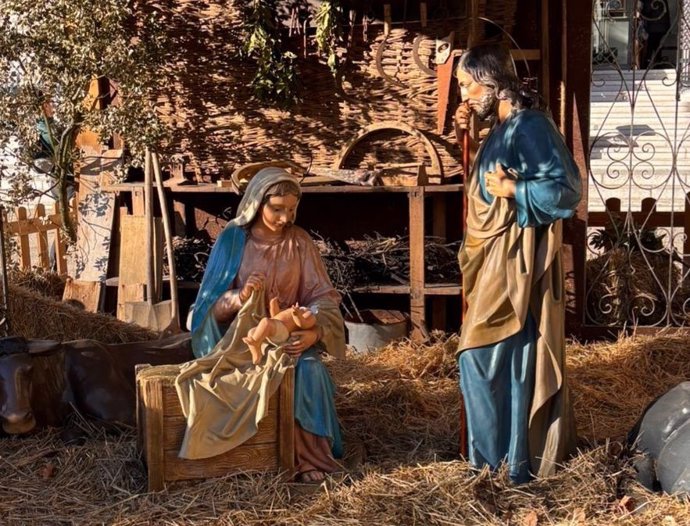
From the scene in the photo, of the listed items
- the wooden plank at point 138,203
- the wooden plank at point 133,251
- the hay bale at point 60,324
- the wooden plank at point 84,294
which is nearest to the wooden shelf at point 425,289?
the hay bale at point 60,324

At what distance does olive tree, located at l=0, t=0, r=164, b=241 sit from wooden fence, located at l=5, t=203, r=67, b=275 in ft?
3.50

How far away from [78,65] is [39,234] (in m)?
2.72

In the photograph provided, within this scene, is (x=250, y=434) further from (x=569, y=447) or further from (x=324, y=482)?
(x=569, y=447)

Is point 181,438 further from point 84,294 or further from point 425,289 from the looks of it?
point 84,294

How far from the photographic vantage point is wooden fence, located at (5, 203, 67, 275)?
8.83m

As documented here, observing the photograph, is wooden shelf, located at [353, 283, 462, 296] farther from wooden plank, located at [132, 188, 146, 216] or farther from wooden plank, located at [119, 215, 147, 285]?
wooden plank, located at [132, 188, 146, 216]

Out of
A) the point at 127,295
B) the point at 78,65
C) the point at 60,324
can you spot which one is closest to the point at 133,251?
the point at 127,295

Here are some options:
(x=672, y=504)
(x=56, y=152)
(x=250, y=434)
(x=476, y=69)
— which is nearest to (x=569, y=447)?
(x=672, y=504)

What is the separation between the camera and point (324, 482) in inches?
171

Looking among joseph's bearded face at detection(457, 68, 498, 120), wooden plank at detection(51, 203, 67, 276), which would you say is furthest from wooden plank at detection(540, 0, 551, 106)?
wooden plank at detection(51, 203, 67, 276)

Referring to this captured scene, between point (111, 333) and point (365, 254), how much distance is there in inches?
86.0

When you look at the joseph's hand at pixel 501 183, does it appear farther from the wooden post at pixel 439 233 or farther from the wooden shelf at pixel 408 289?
the wooden post at pixel 439 233

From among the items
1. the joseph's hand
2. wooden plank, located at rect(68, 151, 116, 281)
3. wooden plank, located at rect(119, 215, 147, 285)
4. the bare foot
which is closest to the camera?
the joseph's hand

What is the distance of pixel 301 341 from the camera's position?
14.6ft
